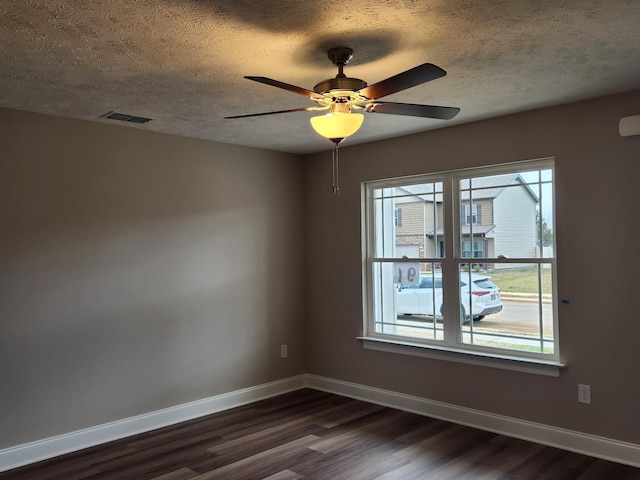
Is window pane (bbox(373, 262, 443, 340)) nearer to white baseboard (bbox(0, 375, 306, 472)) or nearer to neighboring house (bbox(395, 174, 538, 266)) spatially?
neighboring house (bbox(395, 174, 538, 266))

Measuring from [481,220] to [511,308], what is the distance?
28.6 inches

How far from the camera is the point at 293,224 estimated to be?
5.38m

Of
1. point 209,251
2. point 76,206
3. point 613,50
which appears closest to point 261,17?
point 613,50

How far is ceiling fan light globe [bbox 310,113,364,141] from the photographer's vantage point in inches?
98.3

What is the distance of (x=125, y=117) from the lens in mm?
3844

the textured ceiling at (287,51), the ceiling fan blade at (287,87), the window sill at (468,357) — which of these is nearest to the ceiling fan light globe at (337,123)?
the ceiling fan blade at (287,87)

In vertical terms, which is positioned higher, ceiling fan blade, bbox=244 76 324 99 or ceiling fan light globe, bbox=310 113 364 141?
ceiling fan blade, bbox=244 76 324 99

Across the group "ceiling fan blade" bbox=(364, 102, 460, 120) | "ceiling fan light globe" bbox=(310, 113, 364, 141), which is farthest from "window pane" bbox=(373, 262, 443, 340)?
"ceiling fan light globe" bbox=(310, 113, 364, 141)

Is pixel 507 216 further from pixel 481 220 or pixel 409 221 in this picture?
pixel 409 221

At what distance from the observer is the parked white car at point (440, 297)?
4.13m

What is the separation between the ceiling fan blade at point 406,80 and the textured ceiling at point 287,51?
0.88 ft

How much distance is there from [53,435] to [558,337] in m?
3.62

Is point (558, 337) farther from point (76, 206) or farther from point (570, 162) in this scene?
point (76, 206)

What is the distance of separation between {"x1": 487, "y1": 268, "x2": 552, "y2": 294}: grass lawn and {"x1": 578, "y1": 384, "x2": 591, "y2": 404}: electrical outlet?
68 cm
